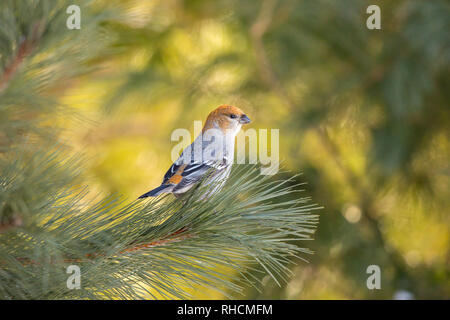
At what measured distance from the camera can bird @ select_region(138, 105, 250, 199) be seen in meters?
1.47

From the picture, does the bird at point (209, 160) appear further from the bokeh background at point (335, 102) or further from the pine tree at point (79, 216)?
the bokeh background at point (335, 102)

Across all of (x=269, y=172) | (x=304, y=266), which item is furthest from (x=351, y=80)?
(x=269, y=172)

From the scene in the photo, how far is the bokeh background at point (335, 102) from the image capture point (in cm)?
268

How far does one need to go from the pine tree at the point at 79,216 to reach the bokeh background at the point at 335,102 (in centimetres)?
139

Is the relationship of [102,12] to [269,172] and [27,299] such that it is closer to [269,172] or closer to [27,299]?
[269,172]

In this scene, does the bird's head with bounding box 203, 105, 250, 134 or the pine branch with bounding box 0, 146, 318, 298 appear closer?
the pine branch with bounding box 0, 146, 318, 298

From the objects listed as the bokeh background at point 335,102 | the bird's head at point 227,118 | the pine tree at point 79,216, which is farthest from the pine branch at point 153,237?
the bokeh background at point 335,102

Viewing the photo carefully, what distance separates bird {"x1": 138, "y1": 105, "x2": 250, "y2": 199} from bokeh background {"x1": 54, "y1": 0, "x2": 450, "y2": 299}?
67cm

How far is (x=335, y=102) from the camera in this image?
3.04 metres

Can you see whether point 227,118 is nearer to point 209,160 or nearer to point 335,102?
point 209,160

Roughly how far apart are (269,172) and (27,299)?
610mm

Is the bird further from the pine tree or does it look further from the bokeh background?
the bokeh background

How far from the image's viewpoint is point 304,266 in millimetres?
2732

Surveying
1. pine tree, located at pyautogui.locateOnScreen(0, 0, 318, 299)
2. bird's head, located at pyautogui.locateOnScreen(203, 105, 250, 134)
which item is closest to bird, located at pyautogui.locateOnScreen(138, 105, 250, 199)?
bird's head, located at pyautogui.locateOnScreen(203, 105, 250, 134)
